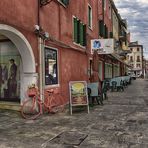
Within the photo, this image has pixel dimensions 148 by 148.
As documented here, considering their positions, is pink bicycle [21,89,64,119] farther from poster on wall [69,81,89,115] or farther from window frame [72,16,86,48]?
window frame [72,16,86,48]

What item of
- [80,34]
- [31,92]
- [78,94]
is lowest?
[78,94]

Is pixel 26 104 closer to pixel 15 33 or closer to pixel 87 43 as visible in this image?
pixel 15 33

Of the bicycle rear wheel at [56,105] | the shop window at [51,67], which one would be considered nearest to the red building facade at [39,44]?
the shop window at [51,67]

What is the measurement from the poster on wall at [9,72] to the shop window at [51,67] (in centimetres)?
116

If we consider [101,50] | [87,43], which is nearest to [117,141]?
[101,50]

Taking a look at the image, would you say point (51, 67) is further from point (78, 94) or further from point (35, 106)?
point (35, 106)

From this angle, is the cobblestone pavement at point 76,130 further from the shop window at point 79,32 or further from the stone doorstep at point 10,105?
the shop window at point 79,32

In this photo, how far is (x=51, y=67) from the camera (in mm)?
13555

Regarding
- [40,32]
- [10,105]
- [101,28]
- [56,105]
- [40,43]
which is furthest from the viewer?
[101,28]

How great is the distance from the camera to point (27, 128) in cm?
912

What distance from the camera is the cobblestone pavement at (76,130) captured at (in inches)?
289

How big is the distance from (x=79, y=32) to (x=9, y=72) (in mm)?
6553

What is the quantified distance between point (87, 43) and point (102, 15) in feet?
23.7

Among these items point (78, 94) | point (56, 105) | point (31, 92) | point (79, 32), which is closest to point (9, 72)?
point (31, 92)
